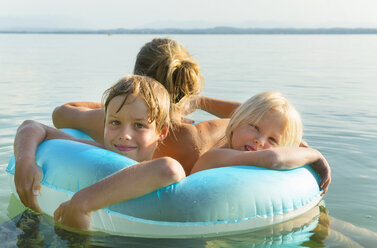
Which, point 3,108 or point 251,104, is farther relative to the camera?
point 3,108

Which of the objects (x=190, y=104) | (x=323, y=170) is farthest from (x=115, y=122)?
(x=323, y=170)

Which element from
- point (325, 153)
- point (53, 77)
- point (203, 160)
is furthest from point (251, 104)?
point (53, 77)

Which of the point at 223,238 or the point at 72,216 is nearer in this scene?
the point at 72,216

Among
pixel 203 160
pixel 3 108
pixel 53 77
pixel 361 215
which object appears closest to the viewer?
pixel 203 160

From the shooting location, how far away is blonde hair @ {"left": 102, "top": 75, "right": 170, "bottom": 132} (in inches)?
108

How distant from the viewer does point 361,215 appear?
3.37 m

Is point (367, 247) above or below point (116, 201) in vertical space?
below

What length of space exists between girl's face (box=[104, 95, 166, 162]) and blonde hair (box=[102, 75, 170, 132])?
0.02 meters

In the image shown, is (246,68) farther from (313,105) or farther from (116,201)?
(116,201)

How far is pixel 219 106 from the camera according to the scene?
13.2 feet

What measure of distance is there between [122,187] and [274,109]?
1108mm

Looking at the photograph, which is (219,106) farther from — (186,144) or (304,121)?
(304,121)

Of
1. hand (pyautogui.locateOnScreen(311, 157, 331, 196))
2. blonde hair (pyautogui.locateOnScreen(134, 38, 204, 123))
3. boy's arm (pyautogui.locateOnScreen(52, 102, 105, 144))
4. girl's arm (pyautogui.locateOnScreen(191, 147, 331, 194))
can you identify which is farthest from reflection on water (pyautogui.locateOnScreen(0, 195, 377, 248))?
blonde hair (pyautogui.locateOnScreen(134, 38, 204, 123))

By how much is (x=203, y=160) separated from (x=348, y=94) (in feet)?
23.2
